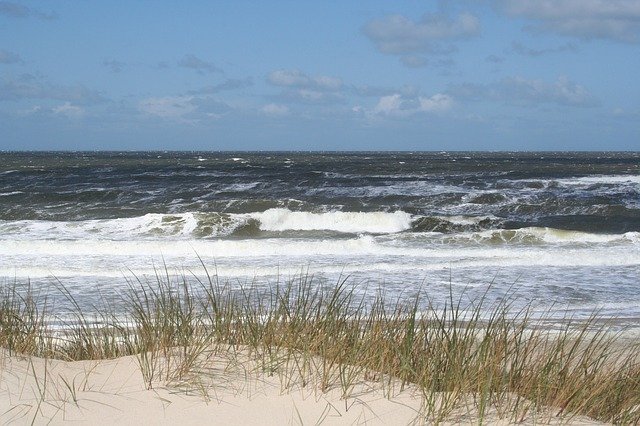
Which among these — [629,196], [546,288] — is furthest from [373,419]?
[629,196]

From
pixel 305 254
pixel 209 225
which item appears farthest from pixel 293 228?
pixel 305 254

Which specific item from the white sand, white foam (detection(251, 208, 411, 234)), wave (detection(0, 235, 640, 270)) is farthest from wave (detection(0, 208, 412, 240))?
the white sand

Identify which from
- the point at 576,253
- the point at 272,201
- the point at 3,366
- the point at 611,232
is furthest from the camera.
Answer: the point at 272,201

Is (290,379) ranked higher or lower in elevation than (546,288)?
higher

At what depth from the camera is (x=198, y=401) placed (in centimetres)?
376

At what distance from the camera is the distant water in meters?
11.4

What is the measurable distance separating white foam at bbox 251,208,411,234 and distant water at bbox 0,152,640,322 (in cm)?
5

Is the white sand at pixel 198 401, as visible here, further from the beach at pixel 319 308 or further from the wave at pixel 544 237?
the wave at pixel 544 237

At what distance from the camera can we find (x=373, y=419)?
3.63 metres

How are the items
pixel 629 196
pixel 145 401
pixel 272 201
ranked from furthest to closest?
pixel 629 196
pixel 272 201
pixel 145 401

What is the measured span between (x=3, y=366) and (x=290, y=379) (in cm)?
183

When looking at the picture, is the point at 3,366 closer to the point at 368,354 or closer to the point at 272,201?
the point at 368,354

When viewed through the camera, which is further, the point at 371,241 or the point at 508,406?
the point at 371,241

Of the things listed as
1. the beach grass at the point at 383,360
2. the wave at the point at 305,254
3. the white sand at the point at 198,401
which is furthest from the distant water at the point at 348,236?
the white sand at the point at 198,401
